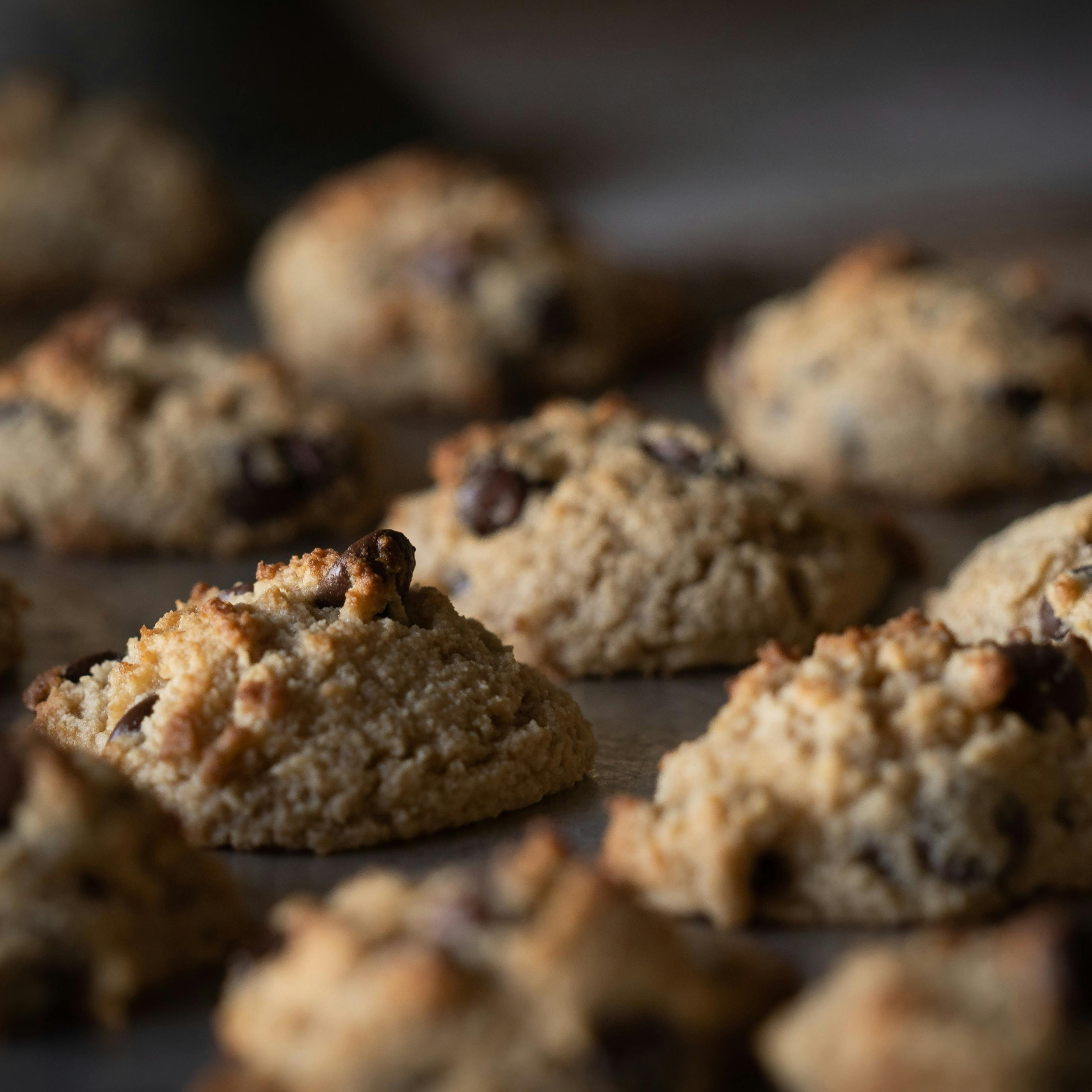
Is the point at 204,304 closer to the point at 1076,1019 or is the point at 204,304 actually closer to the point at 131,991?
the point at 131,991

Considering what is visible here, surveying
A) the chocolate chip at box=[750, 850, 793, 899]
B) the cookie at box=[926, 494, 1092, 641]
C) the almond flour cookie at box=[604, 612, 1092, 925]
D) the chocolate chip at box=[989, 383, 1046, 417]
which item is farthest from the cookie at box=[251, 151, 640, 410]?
the chocolate chip at box=[750, 850, 793, 899]

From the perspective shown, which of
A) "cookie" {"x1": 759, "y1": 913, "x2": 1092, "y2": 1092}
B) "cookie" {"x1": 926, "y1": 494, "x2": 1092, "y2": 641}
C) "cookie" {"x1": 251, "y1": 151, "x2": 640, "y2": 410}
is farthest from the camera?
"cookie" {"x1": 251, "y1": 151, "x2": 640, "y2": 410}

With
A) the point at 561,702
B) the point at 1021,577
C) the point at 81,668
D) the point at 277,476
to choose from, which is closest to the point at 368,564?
A: the point at 561,702

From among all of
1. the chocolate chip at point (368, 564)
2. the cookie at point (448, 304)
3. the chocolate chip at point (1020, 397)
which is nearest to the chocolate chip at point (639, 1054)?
the chocolate chip at point (368, 564)

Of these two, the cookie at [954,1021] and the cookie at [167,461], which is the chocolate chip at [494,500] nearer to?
the cookie at [167,461]

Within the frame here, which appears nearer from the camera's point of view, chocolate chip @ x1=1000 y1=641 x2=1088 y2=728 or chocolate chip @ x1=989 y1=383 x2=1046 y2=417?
chocolate chip @ x1=1000 y1=641 x2=1088 y2=728

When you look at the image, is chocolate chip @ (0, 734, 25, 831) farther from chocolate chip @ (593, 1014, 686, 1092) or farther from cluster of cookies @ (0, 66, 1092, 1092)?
chocolate chip @ (593, 1014, 686, 1092)
